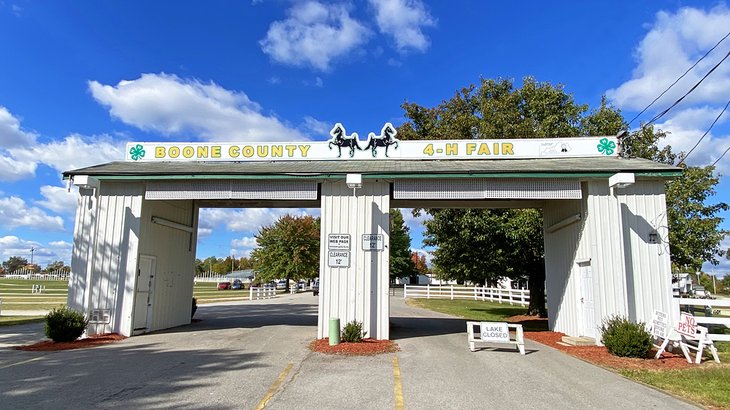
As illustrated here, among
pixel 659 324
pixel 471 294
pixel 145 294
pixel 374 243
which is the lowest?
pixel 471 294

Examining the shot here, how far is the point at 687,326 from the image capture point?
10430 mm

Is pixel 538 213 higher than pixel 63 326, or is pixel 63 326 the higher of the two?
pixel 538 213

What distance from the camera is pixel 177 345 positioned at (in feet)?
38.4

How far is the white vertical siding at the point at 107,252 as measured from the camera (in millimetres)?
12891

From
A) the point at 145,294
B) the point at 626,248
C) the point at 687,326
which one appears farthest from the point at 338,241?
the point at 687,326

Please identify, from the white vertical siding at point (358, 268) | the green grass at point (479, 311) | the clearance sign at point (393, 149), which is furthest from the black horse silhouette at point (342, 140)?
the green grass at point (479, 311)

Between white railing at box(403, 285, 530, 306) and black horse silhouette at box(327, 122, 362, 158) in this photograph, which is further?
white railing at box(403, 285, 530, 306)

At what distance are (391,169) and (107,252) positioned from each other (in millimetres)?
8137

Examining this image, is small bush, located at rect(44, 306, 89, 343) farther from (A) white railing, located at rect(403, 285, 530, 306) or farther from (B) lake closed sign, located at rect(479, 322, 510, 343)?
(A) white railing, located at rect(403, 285, 530, 306)

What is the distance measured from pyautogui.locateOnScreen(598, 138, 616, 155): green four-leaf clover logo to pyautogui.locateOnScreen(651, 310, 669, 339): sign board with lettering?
17.4ft

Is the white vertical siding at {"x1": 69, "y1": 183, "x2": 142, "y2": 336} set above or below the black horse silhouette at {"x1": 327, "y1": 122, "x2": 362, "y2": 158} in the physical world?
below

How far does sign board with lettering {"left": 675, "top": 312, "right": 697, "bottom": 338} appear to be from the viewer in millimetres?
10219

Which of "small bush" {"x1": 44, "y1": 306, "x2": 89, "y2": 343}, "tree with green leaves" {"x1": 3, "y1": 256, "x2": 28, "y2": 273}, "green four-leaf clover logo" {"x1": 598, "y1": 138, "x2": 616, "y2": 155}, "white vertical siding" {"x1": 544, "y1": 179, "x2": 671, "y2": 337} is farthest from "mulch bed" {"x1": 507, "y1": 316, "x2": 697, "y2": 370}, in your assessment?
"tree with green leaves" {"x1": 3, "y1": 256, "x2": 28, "y2": 273}

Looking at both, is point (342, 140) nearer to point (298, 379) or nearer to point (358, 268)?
point (358, 268)
